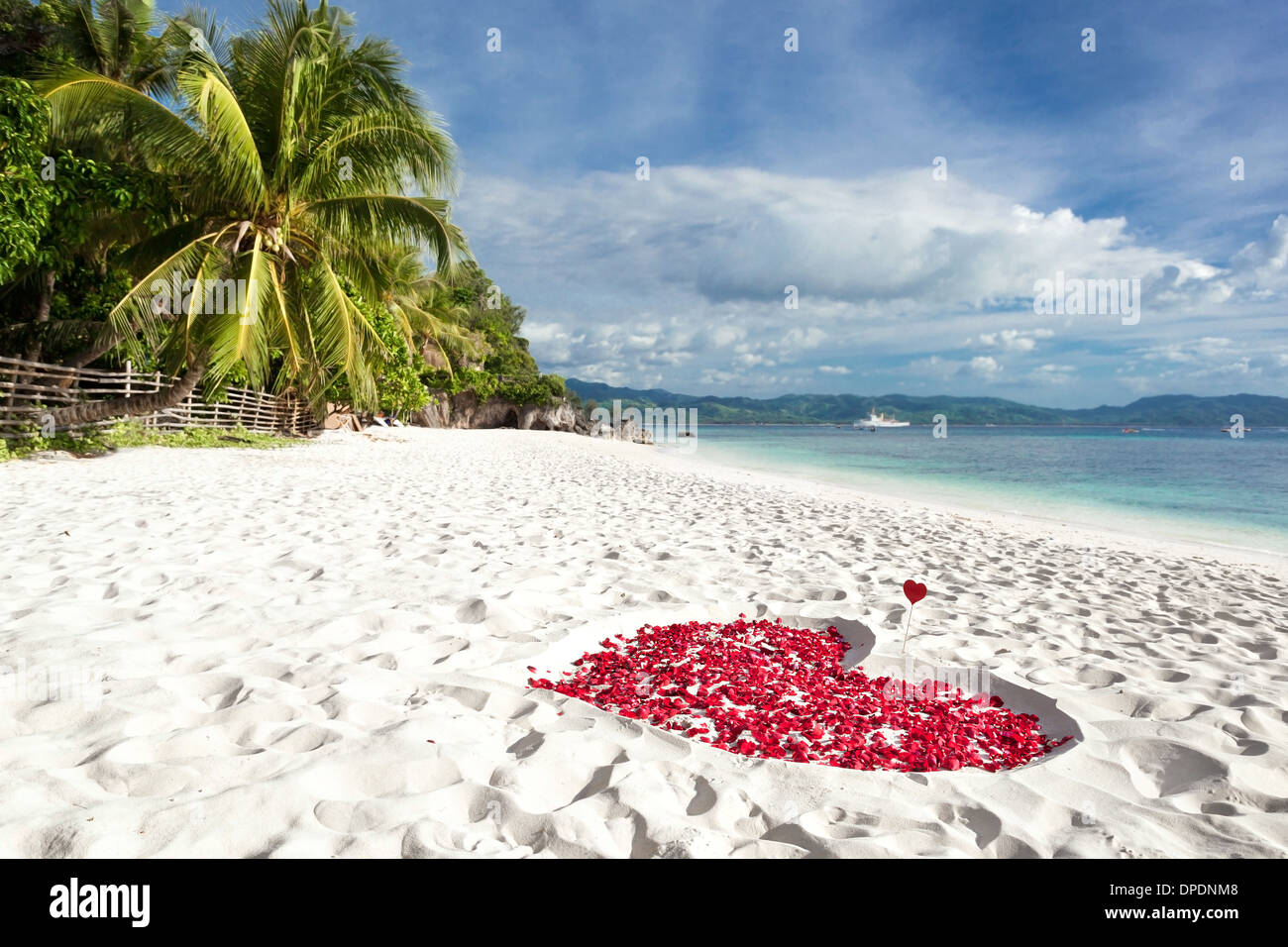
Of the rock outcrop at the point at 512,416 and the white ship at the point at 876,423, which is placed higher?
the white ship at the point at 876,423

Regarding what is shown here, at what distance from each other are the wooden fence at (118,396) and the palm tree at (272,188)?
25.0 inches

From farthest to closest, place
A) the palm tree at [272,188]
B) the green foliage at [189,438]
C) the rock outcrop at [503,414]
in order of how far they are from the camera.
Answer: the rock outcrop at [503,414]
the green foliage at [189,438]
the palm tree at [272,188]

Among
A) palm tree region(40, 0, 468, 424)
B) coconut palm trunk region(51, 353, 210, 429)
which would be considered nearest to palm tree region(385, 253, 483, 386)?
palm tree region(40, 0, 468, 424)

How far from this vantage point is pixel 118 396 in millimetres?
14086

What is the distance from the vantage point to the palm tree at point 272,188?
9.39 metres

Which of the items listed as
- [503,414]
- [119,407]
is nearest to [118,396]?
[119,407]

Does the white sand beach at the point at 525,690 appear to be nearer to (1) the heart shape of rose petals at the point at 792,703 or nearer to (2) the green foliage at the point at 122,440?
(1) the heart shape of rose petals at the point at 792,703

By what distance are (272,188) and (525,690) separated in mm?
10764

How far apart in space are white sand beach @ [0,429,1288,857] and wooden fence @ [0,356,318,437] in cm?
616

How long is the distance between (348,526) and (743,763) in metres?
4.95

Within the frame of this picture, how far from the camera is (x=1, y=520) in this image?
5777mm

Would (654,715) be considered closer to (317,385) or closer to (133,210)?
(133,210)

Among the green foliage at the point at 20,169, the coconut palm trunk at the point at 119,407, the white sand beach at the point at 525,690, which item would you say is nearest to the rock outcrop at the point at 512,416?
the coconut palm trunk at the point at 119,407
